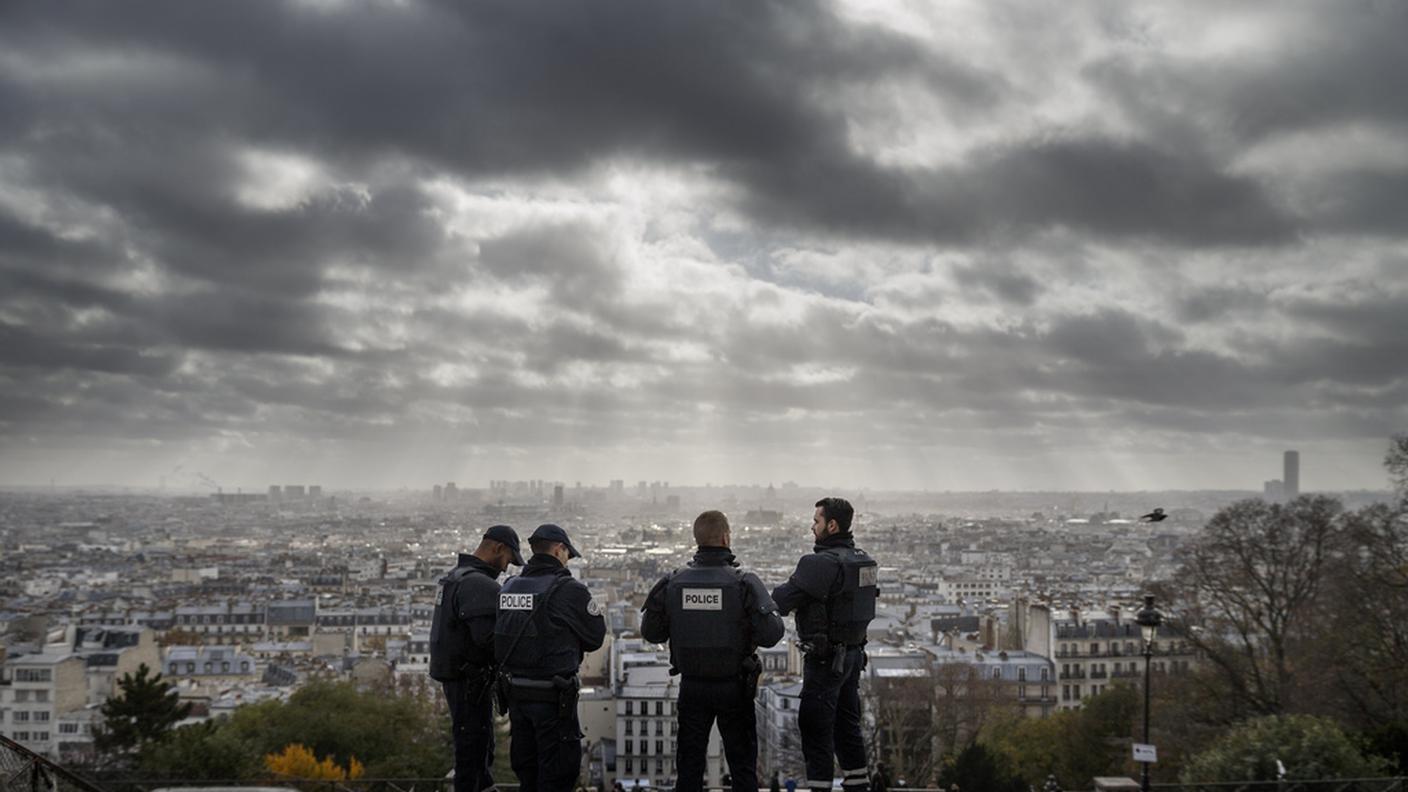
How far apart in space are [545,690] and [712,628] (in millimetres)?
1221

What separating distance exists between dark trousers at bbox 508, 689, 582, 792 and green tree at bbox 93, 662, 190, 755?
3268 cm

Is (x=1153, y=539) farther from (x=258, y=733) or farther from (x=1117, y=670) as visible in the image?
(x=258, y=733)

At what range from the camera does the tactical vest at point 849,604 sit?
7.23 m

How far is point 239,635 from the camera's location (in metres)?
105

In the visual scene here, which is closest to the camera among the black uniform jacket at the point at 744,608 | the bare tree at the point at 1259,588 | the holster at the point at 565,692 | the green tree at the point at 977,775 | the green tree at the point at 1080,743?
the black uniform jacket at the point at 744,608

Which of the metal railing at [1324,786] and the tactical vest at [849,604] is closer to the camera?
the tactical vest at [849,604]

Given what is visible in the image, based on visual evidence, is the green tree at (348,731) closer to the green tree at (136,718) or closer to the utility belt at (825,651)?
the green tree at (136,718)

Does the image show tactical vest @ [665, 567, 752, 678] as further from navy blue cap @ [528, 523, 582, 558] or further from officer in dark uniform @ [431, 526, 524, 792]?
officer in dark uniform @ [431, 526, 524, 792]

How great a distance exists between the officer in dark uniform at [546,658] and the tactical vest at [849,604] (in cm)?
157

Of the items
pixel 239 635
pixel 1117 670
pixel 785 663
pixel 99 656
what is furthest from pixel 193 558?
pixel 1117 670

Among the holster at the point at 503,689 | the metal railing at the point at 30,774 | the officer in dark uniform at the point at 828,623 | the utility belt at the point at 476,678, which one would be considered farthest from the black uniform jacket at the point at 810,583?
the metal railing at the point at 30,774

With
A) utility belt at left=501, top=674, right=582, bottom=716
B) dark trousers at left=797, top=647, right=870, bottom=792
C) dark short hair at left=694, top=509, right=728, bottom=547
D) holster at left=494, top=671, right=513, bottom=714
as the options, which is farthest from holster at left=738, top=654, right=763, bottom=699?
holster at left=494, top=671, right=513, bottom=714

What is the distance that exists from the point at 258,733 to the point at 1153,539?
164 meters

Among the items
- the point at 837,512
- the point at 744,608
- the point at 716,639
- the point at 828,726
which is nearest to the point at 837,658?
the point at 828,726
